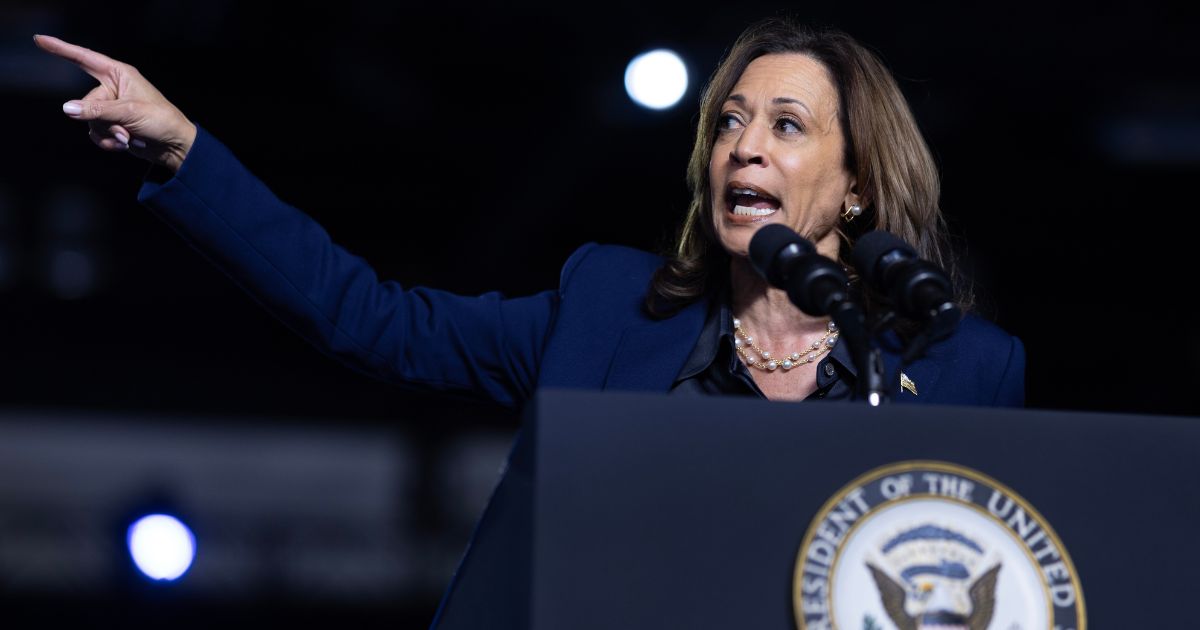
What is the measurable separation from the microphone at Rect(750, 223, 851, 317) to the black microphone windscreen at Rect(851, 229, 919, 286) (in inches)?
1.3

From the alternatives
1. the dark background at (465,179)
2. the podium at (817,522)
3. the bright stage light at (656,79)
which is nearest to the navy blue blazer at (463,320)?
the podium at (817,522)

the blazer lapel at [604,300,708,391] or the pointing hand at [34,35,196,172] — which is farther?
the blazer lapel at [604,300,708,391]

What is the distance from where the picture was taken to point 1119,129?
466 cm

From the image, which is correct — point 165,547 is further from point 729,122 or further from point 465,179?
point 729,122

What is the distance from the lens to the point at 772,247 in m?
1.15

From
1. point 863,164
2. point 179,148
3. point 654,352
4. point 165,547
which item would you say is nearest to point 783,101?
point 863,164

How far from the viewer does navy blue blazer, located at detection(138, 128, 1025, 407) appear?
1311mm

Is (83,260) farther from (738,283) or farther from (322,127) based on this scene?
(738,283)

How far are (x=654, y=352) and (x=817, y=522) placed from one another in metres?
0.65

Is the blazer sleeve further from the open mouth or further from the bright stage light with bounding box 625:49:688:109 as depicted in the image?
the bright stage light with bounding box 625:49:688:109

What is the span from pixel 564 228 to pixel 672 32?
6.64 feet

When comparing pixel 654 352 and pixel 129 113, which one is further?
pixel 654 352

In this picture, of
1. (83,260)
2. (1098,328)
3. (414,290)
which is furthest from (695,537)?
(1098,328)

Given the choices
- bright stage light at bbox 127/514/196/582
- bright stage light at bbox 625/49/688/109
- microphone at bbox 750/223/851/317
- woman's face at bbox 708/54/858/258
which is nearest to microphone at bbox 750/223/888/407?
microphone at bbox 750/223/851/317
